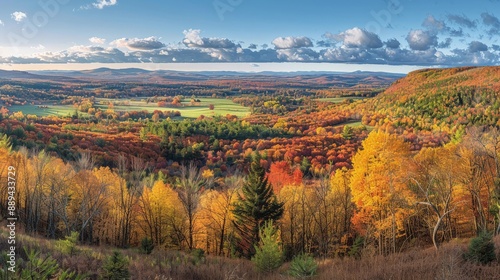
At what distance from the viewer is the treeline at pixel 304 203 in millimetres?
28417

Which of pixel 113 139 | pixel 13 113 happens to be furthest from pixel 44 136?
pixel 13 113

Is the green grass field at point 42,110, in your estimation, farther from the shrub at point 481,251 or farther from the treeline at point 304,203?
the shrub at point 481,251

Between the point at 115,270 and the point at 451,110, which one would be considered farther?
the point at 451,110

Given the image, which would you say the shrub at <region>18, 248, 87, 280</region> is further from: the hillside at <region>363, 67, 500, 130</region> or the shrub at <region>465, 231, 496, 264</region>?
the hillside at <region>363, 67, 500, 130</region>

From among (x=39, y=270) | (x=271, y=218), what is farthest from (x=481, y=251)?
(x=271, y=218)

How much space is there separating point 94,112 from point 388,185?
196 metres

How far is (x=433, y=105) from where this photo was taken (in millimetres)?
187500

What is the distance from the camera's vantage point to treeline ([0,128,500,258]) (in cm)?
2842

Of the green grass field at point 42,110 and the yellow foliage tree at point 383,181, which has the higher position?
the yellow foliage tree at point 383,181

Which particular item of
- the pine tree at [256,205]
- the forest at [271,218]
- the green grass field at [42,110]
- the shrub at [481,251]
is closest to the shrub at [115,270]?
the forest at [271,218]

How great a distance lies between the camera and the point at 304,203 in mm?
36531

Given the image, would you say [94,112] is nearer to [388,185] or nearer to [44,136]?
A: [44,136]

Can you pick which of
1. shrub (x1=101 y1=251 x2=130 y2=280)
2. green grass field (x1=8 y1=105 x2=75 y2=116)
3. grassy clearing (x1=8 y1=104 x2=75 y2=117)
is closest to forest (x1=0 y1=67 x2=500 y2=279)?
shrub (x1=101 y1=251 x2=130 y2=280)

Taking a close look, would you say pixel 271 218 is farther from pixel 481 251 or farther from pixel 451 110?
pixel 451 110
